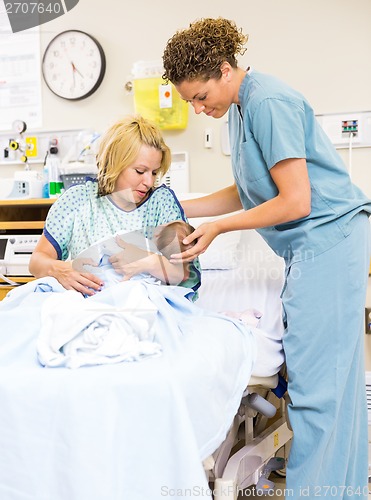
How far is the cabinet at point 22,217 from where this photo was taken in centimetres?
272

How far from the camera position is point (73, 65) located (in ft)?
10.2

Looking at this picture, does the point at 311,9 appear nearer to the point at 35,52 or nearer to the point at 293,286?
the point at 35,52

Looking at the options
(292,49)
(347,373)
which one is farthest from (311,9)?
(347,373)

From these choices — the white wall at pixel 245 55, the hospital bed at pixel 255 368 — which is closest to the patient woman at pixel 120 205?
the hospital bed at pixel 255 368

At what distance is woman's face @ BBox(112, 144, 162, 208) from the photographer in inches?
68.5

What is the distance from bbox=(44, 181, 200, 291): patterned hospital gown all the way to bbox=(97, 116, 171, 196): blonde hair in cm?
7

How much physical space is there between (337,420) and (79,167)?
1.75 meters

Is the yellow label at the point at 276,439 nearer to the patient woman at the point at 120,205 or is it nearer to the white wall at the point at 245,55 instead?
the patient woman at the point at 120,205

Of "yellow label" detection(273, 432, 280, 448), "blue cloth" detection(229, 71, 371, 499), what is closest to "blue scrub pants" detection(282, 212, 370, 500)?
"blue cloth" detection(229, 71, 371, 499)

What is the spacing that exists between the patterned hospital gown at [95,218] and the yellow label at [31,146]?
4.94 feet

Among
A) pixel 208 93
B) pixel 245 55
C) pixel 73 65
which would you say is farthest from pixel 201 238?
pixel 73 65

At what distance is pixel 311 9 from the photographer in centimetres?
278

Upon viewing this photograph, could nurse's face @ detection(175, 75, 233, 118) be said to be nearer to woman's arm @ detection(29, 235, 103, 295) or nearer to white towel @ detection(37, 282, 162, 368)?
woman's arm @ detection(29, 235, 103, 295)

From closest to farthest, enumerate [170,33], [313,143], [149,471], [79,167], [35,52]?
[149,471] → [313,143] → [79,167] → [170,33] → [35,52]
